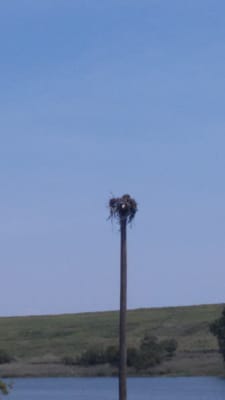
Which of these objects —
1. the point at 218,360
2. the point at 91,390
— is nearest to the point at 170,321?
the point at 218,360

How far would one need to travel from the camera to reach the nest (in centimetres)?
3166

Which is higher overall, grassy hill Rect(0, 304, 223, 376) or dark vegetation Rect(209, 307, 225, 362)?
grassy hill Rect(0, 304, 223, 376)

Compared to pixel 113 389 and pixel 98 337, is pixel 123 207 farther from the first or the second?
pixel 98 337

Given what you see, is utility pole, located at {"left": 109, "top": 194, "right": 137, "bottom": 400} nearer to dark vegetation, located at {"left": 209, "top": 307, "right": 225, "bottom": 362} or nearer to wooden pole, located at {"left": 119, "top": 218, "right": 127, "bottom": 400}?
wooden pole, located at {"left": 119, "top": 218, "right": 127, "bottom": 400}

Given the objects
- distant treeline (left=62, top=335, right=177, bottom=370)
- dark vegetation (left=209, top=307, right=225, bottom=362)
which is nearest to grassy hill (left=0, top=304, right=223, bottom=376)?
distant treeline (left=62, top=335, right=177, bottom=370)

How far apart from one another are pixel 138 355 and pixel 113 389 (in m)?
15.2

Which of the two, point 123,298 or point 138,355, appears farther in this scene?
point 138,355

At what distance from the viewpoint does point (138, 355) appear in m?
88.8

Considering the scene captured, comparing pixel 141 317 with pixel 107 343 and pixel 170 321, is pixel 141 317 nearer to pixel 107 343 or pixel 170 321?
pixel 170 321

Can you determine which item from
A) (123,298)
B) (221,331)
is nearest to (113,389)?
(221,331)

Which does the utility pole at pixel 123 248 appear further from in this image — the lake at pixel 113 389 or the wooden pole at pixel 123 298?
the lake at pixel 113 389

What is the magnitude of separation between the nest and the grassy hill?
53.0m

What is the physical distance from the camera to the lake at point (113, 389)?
218 feet

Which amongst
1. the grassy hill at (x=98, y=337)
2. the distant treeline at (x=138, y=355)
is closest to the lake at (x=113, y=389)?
the distant treeline at (x=138, y=355)
